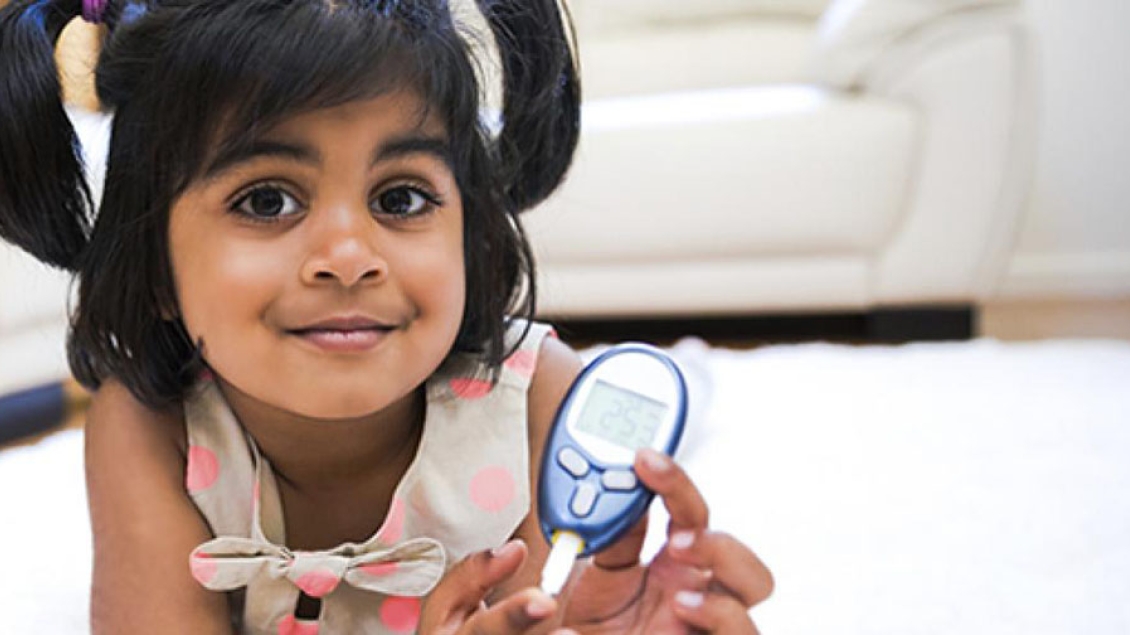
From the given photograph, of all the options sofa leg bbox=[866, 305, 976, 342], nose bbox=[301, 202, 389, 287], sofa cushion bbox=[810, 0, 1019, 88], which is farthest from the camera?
sofa leg bbox=[866, 305, 976, 342]

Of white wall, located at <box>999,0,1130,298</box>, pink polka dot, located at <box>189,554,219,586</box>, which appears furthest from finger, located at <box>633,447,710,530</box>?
white wall, located at <box>999,0,1130,298</box>

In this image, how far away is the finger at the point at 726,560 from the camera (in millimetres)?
620

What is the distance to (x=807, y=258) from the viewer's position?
1917 millimetres

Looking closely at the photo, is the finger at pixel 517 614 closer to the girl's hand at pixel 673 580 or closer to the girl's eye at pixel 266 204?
the girl's hand at pixel 673 580

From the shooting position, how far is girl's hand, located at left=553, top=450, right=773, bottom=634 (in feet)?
1.99

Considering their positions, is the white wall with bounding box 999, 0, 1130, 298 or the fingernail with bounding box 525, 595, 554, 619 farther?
the white wall with bounding box 999, 0, 1130, 298

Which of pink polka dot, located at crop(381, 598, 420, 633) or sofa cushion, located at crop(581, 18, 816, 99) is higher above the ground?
sofa cushion, located at crop(581, 18, 816, 99)

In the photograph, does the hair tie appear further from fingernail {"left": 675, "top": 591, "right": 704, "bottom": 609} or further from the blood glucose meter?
fingernail {"left": 675, "top": 591, "right": 704, "bottom": 609}

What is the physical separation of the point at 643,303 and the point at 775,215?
245 millimetres

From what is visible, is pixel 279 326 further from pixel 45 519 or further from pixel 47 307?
pixel 47 307

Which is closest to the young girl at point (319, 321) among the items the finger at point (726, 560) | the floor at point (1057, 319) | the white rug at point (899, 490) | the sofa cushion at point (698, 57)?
the finger at point (726, 560)

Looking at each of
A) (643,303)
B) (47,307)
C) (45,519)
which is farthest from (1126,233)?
(45,519)

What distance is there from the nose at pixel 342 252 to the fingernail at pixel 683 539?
0.20 meters

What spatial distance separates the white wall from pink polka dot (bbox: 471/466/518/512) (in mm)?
1927
